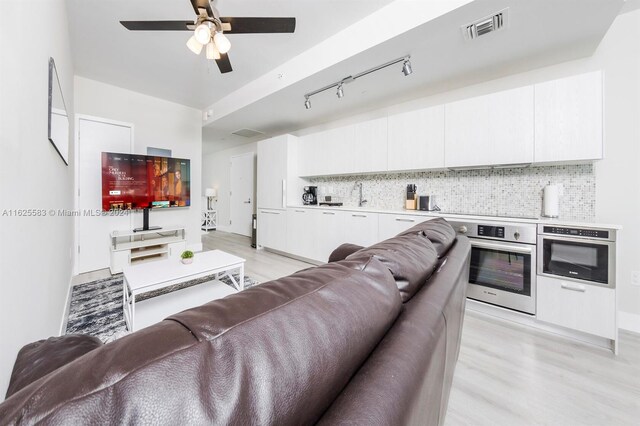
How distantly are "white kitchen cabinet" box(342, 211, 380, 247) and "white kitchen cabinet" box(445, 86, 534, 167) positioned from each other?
1.11 meters

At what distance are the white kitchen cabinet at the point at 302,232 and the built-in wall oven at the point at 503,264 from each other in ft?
6.71

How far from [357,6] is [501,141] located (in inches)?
73.1

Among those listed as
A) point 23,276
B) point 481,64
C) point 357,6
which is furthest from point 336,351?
point 481,64

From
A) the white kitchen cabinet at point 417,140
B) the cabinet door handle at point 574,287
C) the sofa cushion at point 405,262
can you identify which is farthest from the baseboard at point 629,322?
the sofa cushion at point 405,262

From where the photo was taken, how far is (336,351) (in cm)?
44

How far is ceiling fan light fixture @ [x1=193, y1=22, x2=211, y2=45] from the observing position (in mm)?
1697

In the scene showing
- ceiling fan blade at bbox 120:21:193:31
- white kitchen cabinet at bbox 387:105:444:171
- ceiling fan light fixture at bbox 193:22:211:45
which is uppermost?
ceiling fan blade at bbox 120:21:193:31

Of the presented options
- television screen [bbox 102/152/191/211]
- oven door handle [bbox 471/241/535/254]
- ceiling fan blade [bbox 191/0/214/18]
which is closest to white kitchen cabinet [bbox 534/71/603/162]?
oven door handle [bbox 471/241/535/254]

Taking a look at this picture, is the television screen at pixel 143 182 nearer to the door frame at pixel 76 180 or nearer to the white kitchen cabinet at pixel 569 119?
the door frame at pixel 76 180

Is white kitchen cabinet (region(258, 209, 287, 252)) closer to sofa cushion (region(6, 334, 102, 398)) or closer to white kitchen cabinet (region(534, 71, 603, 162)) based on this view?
white kitchen cabinet (region(534, 71, 603, 162))

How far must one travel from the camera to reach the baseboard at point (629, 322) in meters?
2.05

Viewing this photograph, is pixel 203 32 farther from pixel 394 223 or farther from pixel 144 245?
pixel 144 245

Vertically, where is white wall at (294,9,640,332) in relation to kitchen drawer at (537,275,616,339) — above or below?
above

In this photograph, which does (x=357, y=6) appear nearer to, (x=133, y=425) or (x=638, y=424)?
(x=133, y=425)
